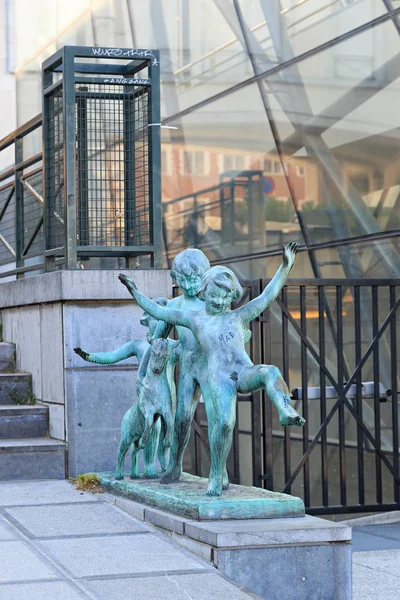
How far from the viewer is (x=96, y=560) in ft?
17.4

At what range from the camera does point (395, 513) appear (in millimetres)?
10914

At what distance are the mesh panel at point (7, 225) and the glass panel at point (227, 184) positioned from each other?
601 cm

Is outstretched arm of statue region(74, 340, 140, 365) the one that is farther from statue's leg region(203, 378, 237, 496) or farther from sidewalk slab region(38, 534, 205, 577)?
sidewalk slab region(38, 534, 205, 577)

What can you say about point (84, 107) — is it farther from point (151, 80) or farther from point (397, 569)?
point (397, 569)

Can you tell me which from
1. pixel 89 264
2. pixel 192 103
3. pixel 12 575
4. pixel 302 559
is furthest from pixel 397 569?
pixel 89 264

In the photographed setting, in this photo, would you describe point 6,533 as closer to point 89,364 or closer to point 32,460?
point 32,460

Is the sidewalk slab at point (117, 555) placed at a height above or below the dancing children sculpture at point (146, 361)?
below

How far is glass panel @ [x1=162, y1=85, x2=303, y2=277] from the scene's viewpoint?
17.0 m

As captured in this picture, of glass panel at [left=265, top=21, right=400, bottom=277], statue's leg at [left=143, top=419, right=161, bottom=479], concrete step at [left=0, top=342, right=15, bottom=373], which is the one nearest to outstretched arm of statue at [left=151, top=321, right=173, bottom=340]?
statue's leg at [left=143, top=419, right=161, bottom=479]

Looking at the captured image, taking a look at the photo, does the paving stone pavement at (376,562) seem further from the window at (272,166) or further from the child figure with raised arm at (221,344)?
the window at (272,166)

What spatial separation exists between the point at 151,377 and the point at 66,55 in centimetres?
299

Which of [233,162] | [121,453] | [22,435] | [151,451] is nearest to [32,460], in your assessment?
[22,435]

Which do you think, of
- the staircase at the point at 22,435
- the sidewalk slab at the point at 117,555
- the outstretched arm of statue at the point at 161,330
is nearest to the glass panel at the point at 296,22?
the staircase at the point at 22,435

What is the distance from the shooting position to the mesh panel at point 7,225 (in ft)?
36.8
